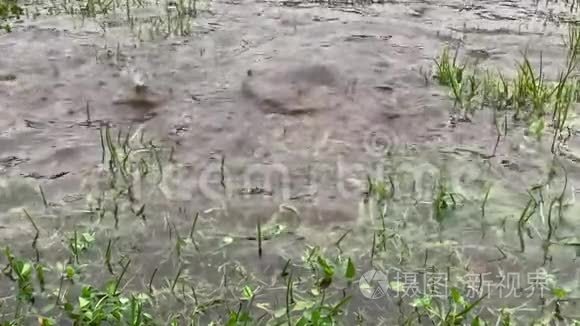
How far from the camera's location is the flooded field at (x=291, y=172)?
3.05m

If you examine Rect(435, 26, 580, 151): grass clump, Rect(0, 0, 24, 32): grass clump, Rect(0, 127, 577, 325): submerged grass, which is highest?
Rect(0, 0, 24, 32): grass clump

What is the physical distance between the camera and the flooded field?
10.0 ft

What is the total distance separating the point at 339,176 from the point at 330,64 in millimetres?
1869

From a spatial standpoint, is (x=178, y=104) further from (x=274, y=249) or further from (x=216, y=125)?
(x=274, y=249)

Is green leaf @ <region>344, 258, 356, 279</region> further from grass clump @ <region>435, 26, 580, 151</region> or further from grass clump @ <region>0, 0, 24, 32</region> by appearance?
grass clump @ <region>0, 0, 24, 32</region>

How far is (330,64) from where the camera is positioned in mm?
5676

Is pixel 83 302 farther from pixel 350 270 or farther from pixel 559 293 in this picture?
pixel 559 293

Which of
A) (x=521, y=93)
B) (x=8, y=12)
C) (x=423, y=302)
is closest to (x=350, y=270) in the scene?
(x=423, y=302)

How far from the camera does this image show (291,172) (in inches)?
162

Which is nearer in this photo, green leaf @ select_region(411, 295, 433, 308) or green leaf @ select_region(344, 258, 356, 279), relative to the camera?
green leaf @ select_region(411, 295, 433, 308)

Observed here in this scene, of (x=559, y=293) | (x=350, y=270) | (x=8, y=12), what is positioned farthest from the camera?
(x=8, y=12)

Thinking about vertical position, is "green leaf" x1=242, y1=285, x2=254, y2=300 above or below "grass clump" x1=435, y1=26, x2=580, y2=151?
below

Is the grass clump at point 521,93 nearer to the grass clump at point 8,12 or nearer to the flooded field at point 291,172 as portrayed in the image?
the flooded field at point 291,172

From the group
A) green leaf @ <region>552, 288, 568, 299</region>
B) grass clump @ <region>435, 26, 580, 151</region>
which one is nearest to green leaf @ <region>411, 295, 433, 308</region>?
green leaf @ <region>552, 288, 568, 299</region>
